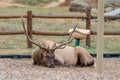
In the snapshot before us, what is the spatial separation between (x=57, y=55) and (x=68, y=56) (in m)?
0.31

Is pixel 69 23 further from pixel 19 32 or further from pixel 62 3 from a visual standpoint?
pixel 62 3

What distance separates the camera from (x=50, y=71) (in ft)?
37.8

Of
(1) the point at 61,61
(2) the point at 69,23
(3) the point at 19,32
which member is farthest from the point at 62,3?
(1) the point at 61,61

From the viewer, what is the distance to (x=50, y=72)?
37.2 ft

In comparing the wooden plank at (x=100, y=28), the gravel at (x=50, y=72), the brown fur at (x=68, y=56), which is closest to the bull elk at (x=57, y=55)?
the brown fur at (x=68, y=56)

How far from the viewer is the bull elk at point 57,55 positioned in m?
12.2

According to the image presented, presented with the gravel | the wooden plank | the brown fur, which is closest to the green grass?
the brown fur

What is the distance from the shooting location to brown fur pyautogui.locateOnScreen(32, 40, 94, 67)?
12.6 meters

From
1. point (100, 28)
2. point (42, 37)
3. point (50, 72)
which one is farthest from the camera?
point (42, 37)

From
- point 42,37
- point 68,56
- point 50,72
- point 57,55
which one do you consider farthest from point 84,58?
point 42,37

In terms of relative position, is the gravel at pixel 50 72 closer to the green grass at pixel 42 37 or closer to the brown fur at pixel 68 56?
the brown fur at pixel 68 56

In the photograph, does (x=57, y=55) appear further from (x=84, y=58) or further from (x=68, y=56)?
(x=84, y=58)

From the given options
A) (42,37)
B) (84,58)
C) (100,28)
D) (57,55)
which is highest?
(100,28)

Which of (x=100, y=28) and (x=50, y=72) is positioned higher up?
(x=100, y=28)
